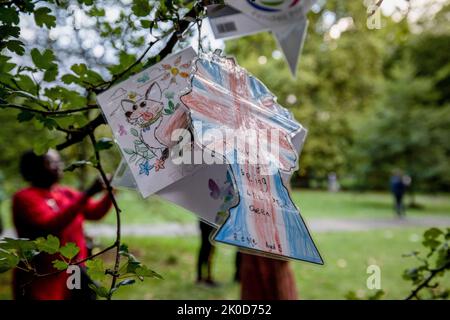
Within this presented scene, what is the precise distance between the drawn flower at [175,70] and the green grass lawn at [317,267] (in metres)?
3.51

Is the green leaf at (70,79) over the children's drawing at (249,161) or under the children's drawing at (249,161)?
over

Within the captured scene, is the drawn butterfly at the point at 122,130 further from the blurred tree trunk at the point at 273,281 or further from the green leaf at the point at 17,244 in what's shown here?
the blurred tree trunk at the point at 273,281

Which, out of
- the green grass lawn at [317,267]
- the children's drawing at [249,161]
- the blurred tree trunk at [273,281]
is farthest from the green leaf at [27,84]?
the green grass lawn at [317,267]

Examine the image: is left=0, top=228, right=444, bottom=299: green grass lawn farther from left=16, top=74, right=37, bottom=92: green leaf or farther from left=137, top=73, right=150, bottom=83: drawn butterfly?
left=137, top=73, right=150, bottom=83: drawn butterfly

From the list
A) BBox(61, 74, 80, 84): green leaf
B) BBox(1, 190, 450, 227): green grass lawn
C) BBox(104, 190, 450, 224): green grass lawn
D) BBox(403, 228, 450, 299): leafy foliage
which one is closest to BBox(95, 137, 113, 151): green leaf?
BBox(61, 74, 80, 84): green leaf

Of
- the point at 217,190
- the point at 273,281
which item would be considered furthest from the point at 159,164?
the point at 273,281

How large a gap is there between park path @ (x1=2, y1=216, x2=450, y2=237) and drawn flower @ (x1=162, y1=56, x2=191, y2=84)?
32.5 feet

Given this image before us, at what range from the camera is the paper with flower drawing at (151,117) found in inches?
34.9

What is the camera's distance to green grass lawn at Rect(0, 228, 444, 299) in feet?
20.4

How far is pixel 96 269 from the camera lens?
94cm

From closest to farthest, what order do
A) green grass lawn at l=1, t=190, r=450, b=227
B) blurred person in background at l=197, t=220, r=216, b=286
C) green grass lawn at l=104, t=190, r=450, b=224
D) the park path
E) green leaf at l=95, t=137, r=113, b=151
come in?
green leaf at l=95, t=137, r=113, b=151, blurred person in background at l=197, t=220, r=216, b=286, the park path, green grass lawn at l=1, t=190, r=450, b=227, green grass lawn at l=104, t=190, r=450, b=224

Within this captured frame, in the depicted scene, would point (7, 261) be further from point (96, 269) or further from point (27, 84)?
point (27, 84)
